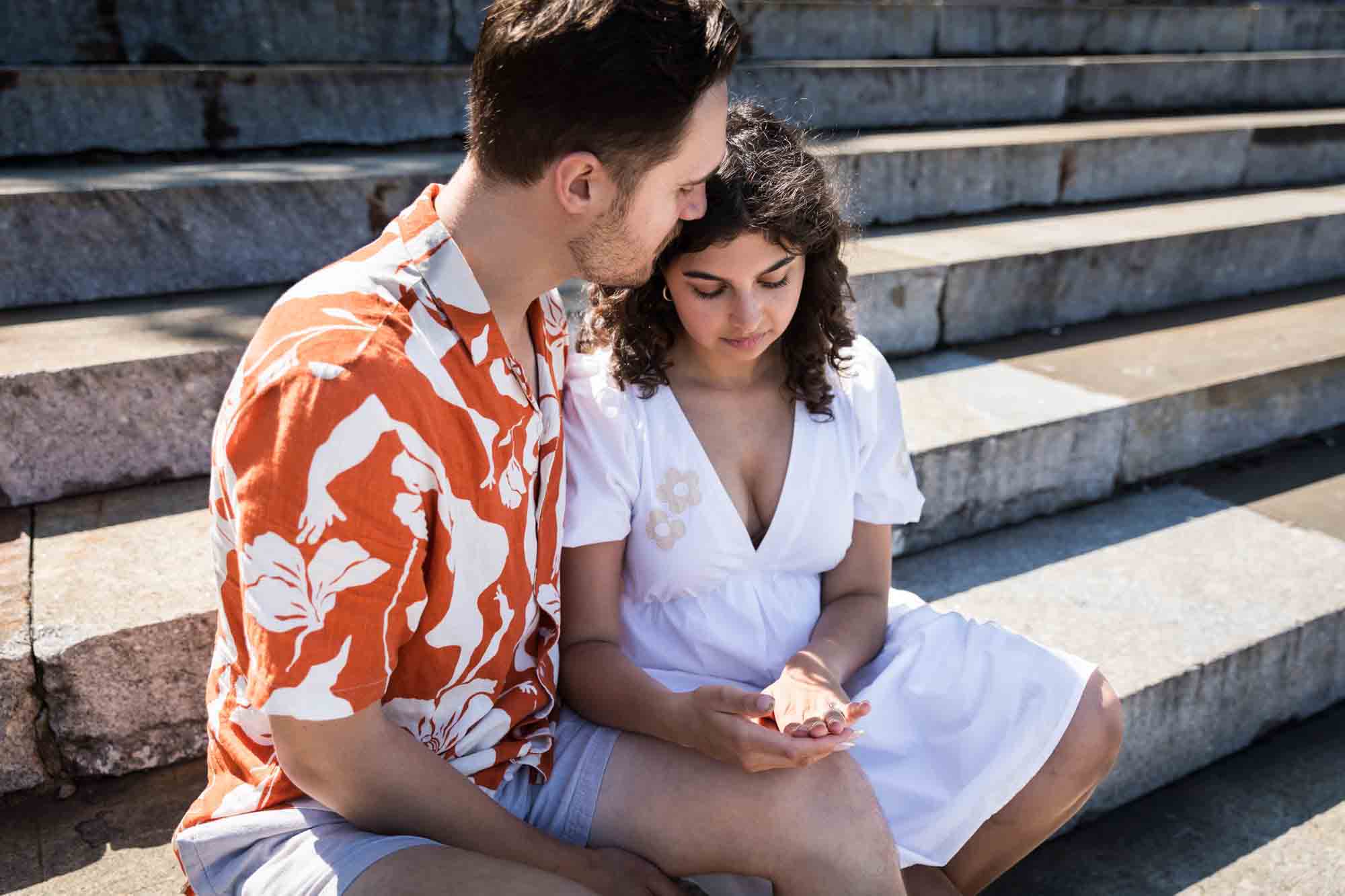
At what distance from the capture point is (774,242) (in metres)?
1.78

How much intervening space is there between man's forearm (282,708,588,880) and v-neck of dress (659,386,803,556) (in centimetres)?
63

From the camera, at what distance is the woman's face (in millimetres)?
1775

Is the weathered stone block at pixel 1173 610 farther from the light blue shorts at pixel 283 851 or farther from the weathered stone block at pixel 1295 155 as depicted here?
the weathered stone block at pixel 1295 155

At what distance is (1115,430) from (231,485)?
2.56 m

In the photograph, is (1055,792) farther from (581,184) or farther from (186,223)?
(186,223)

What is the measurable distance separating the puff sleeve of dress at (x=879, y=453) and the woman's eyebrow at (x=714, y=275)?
11.3 inches

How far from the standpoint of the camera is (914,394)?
10.2 ft

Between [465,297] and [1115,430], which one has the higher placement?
[465,297]

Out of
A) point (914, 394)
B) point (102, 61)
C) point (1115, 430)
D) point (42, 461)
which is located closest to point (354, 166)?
point (102, 61)

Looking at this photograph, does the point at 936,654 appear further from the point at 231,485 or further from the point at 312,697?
the point at 231,485

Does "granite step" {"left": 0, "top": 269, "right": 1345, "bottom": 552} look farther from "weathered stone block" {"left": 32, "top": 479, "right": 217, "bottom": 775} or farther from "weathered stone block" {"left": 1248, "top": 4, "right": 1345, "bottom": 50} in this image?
"weathered stone block" {"left": 1248, "top": 4, "right": 1345, "bottom": 50}

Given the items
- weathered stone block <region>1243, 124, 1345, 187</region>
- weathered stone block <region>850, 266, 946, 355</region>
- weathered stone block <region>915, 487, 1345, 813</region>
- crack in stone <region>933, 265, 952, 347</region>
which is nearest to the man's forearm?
weathered stone block <region>915, 487, 1345, 813</region>

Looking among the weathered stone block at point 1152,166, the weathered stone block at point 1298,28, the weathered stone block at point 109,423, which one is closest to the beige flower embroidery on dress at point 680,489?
the weathered stone block at point 109,423

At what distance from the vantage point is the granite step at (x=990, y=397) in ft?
7.49
